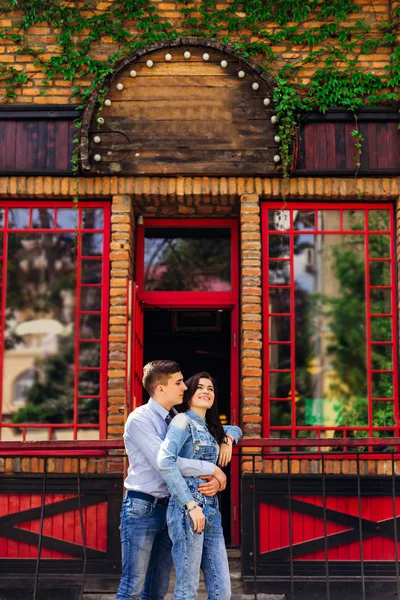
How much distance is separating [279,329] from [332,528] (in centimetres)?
180

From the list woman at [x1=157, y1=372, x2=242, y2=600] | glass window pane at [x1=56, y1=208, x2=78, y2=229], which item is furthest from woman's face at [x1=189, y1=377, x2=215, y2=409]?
glass window pane at [x1=56, y1=208, x2=78, y2=229]

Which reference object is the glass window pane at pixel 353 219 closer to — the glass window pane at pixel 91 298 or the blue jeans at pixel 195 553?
the glass window pane at pixel 91 298

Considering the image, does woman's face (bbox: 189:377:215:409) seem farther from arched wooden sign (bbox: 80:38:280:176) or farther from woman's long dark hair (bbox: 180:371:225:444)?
arched wooden sign (bbox: 80:38:280:176)

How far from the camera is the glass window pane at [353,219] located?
7.64 m

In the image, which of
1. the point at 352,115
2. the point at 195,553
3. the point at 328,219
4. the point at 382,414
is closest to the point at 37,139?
the point at 328,219

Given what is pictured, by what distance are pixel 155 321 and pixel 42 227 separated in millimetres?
3661

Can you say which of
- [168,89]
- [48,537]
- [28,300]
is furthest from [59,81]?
[48,537]

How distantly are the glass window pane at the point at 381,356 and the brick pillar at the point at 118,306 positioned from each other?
226 cm

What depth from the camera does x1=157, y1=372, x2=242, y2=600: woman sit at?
188 inches

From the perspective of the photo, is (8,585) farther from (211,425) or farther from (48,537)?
(211,425)

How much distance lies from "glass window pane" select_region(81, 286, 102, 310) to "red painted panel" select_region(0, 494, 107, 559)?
1.69 meters

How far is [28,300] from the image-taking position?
7.56 metres

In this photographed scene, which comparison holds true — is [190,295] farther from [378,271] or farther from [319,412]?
[378,271]

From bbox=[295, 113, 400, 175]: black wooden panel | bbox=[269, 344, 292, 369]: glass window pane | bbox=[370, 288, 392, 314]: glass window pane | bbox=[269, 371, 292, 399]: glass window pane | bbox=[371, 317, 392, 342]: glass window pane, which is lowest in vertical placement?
bbox=[269, 371, 292, 399]: glass window pane
